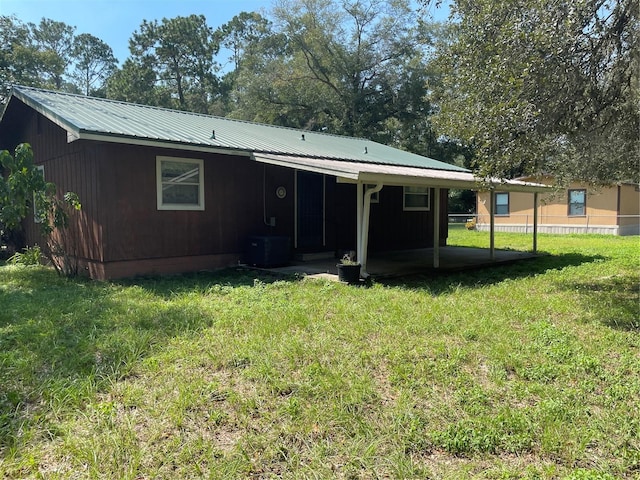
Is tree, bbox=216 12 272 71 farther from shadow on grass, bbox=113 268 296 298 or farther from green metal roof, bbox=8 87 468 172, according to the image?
shadow on grass, bbox=113 268 296 298

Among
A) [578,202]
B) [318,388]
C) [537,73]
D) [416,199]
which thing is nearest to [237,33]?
[578,202]

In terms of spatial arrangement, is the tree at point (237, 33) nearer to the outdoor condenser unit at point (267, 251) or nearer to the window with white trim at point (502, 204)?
the window with white trim at point (502, 204)

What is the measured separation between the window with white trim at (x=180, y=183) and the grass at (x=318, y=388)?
8.70ft

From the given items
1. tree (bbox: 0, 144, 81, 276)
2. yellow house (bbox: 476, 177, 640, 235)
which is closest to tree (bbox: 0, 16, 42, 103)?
tree (bbox: 0, 144, 81, 276)

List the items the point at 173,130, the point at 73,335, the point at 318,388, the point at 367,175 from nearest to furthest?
the point at 318,388, the point at 73,335, the point at 367,175, the point at 173,130

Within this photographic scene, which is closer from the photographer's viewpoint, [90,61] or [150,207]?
[150,207]

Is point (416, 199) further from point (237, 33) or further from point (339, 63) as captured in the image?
point (237, 33)

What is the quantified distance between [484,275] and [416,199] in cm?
475

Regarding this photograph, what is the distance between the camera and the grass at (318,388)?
2.62 meters

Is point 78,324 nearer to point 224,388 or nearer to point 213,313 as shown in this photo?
point 213,313

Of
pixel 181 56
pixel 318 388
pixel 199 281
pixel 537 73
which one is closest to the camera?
pixel 318 388

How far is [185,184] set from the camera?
873 cm

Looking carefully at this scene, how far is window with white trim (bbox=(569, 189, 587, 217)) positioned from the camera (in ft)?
68.4

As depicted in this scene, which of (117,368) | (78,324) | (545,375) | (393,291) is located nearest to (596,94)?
(393,291)
